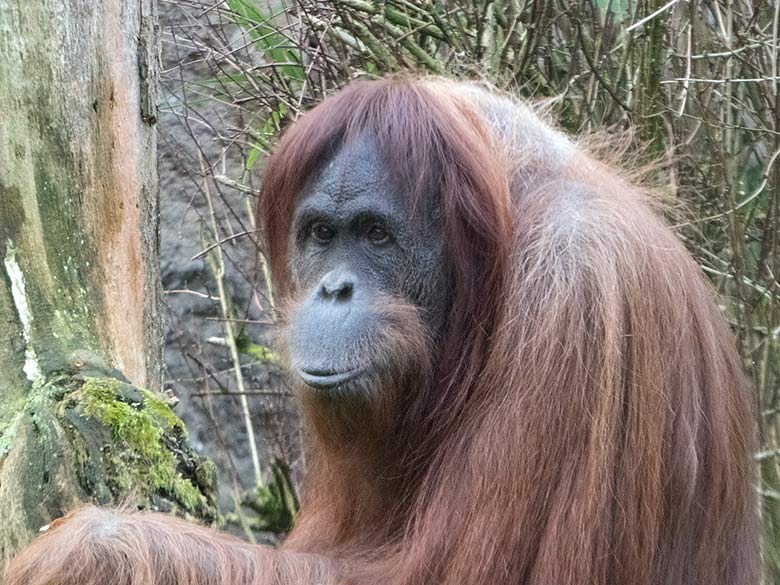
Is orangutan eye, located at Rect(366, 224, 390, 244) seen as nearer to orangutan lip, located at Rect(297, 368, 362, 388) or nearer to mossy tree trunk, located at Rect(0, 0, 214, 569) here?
orangutan lip, located at Rect(297, 368, 362, 388)

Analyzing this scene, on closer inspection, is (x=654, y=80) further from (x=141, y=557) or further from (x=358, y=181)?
(x=141, y=557)

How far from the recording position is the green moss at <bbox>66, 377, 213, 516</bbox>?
2711mm

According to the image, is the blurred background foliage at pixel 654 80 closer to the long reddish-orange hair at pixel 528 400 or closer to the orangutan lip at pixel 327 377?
the long reddish-orange hair at pixel 528 400

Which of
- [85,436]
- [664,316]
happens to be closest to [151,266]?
[85,436]

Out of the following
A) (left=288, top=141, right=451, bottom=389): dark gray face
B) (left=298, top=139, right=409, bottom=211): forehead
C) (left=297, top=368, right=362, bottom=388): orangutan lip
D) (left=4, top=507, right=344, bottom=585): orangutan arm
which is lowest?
(left=4, top=507, right=344, bottom=585): orangutan arm

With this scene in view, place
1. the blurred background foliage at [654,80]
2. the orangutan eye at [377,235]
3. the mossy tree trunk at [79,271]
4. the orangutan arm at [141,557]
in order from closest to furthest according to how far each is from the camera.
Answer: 1. the orangutan arm at [141,557]
2. the mossy tree trunk at [79,271]
3. the orangutan eye at [377,235]
4. the blurred background foliage at [654,80]

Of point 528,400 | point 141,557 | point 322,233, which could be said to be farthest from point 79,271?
point 528,400

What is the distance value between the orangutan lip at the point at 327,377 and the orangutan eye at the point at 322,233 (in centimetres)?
42

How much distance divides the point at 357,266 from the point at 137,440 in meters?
0.72

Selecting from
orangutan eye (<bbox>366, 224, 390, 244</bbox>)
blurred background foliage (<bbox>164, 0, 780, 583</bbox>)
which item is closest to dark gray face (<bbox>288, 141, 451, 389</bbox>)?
orangutan eye (<bbox>366, 224, 390, 244</bbox>)

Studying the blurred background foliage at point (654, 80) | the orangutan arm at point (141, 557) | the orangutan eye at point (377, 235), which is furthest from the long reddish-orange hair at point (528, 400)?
the blurred background foliage at point (654, 80)

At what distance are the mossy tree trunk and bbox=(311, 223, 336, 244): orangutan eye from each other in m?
0.62

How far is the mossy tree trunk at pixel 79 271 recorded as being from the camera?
265 centimetres

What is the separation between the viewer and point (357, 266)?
9.35ft
